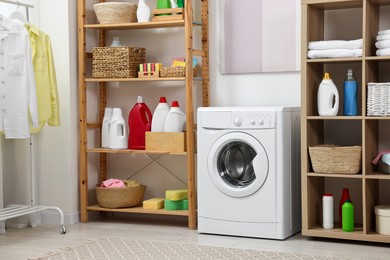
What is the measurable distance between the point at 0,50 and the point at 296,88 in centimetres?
191

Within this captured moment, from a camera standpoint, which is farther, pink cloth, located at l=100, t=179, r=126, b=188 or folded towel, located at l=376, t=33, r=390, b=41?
pink cloth, located at l=100, t=179, r=126, b=188

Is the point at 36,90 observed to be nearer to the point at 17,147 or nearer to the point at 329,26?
the point at 17,147

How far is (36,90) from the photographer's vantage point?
4.30 meters

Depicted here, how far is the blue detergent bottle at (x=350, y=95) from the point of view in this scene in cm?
393

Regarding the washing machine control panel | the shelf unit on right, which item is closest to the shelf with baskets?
the washing machine control panel

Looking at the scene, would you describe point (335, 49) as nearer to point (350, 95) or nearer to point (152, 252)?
point (350, 95)

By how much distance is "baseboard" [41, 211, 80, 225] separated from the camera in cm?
470

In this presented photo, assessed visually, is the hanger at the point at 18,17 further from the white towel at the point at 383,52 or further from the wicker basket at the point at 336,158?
the white towel at the point at 383,52

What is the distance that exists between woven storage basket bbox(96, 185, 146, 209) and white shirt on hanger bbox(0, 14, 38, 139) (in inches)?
30.2

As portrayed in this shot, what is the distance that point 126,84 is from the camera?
4961 millimetres

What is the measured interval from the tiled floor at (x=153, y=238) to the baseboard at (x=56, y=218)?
0.07 m

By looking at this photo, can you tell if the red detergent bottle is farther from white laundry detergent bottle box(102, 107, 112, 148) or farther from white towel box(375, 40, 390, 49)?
white towel box(375, 40, 390, 49)

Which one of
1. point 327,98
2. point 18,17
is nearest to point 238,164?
point 327,98

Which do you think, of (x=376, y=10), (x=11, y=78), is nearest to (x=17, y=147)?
(x=11, y=78)
